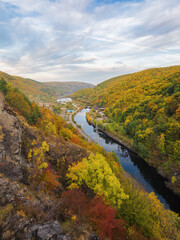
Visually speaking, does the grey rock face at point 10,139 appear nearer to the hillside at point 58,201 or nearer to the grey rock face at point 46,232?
the hillside at point 58,201

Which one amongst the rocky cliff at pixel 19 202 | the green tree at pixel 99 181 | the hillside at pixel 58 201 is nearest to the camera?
the rocky cliff at pixel 19 202

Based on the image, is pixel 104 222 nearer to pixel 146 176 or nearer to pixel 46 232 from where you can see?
pixel 46 232

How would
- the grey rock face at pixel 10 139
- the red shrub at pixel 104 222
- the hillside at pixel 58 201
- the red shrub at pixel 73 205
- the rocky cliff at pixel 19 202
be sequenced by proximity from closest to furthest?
the rocky cliff at pixel 19 202 → the hillside at pixel 58 201 → the red shrub at pixel 104 222 → the red shrub at pixel 73 205 → the grey rock face at pixel 10 139

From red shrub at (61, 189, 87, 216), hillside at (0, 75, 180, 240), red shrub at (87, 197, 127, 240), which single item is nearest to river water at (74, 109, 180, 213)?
hillside at (0, 75, 180, 240)

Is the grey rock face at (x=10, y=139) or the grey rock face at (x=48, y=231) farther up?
the grey rock face at (x=10, y=139)

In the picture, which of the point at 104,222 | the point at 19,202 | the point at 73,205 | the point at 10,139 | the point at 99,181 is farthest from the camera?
the point at 99,181

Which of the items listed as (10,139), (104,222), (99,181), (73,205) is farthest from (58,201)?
Result: (10,139)

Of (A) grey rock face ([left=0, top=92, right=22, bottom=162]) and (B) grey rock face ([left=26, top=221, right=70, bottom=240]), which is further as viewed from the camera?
(A) grey rock face ([left=0, top=92, right=22, bottom=162])

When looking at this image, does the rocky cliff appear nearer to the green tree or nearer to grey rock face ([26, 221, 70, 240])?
grey rock face ([26, 221, 70, 240])

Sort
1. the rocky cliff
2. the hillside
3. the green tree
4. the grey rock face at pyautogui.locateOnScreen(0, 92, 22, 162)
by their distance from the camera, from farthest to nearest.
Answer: the green tree → the grey rock face at pyautogui.locateOnScreen(0, 92, 22, 162) → the hillside → the rocky cliff

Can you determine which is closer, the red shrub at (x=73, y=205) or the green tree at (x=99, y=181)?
the red shrub at (x=73, y=205)

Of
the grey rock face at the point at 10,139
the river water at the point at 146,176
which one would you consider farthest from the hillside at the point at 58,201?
the river water at the point at 146,176

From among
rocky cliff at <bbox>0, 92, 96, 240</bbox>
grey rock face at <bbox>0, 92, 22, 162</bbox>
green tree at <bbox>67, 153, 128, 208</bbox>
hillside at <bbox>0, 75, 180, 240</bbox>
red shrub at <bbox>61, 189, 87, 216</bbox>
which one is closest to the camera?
rocky cliff at <bbox>0, 92, 96, 240</bbox>

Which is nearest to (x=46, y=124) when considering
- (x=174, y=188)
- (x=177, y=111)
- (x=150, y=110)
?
(x=174, y=188)
